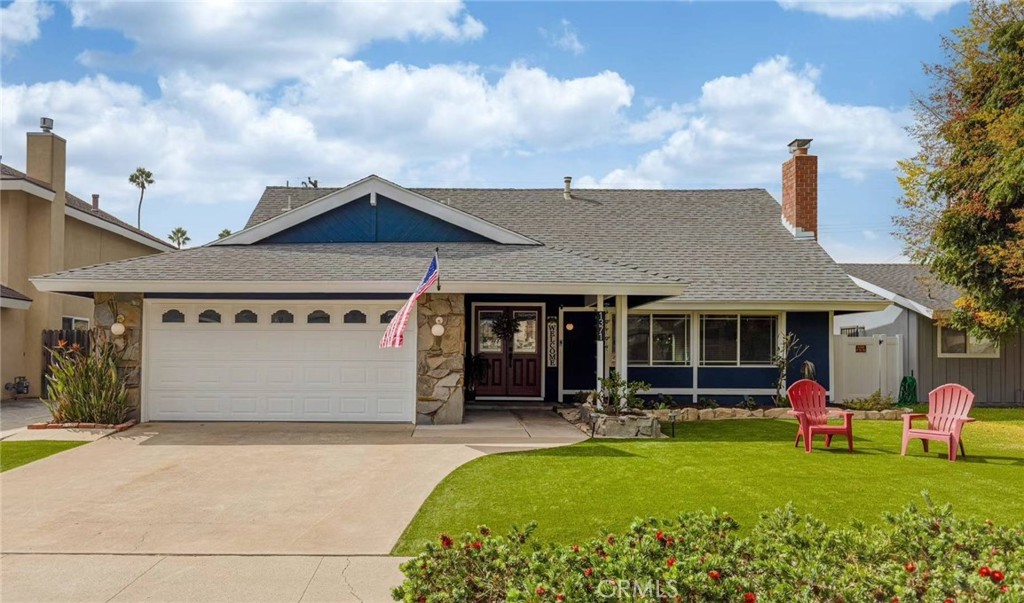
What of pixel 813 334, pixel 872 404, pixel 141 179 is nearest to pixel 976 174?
pixel 813 334

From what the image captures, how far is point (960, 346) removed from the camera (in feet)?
59.8

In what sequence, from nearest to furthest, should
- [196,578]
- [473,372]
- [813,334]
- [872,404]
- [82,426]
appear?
[196,578]
[82,426]
[872,404]
[813,334]
[473,372]

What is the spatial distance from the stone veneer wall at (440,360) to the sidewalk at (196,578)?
6.68m

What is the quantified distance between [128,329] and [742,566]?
37.9 ft

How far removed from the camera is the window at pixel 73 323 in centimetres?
1893

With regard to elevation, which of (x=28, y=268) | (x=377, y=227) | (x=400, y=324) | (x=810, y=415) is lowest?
(x=810, y=415)

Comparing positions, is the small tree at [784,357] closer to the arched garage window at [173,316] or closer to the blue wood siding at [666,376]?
the blue wood siding at [666,376]

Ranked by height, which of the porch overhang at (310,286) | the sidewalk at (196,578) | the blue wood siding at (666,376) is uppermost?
the porch overhang at (310,286)

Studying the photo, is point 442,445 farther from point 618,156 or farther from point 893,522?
point 618,156

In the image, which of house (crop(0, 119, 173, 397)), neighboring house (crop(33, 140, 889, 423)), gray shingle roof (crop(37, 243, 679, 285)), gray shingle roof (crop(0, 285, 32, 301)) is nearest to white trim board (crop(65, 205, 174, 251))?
house (crop(0, 119, 173, 397))

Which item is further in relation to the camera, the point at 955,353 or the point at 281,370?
the point at 955,353

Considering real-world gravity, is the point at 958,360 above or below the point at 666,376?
above

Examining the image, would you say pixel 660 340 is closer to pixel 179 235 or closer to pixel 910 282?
pixel 910 282

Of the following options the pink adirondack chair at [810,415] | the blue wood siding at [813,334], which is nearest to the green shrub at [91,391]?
the pink adirondack chair at [810,415]
